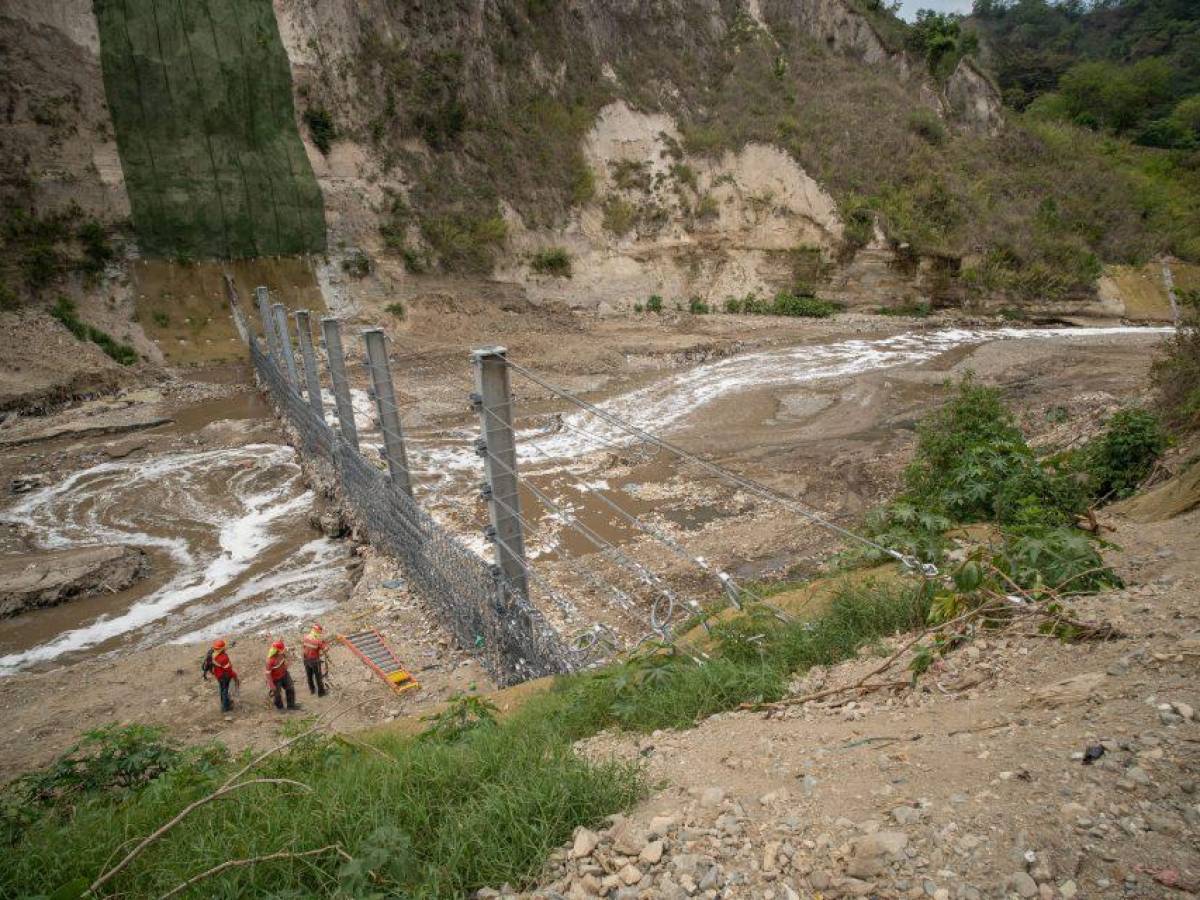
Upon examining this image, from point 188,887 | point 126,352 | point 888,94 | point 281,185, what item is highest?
point 888,94

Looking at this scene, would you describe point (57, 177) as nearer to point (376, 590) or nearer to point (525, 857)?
point (376, 590)

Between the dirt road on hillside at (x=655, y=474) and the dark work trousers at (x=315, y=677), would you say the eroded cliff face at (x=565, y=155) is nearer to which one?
the dirt road on hillside at (x=655, y=474)

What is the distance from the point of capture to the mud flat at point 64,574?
904 centimetres

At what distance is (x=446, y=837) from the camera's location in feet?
9.61

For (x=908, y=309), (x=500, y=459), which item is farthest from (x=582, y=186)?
(x=500, y=459)

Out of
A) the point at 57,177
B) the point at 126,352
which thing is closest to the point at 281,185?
the point at 57,177

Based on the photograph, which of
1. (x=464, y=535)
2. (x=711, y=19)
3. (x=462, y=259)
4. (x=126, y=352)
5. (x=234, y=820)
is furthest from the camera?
(x=711, y=19)

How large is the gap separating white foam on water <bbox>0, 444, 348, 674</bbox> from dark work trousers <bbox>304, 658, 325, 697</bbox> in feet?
7.59

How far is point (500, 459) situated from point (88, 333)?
19.7m

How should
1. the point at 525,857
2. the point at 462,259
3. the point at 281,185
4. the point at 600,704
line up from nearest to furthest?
the point at 525,857, the point at 600,704, the point at 281,185, the point at 462,259

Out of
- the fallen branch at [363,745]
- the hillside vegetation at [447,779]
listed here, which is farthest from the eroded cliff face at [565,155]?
the hillside vegetation at [447,779]

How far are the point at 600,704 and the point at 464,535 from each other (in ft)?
23.0

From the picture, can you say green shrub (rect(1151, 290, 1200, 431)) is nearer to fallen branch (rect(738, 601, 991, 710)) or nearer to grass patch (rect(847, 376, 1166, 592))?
grass patch (rect(847, 376, 1166, 592))

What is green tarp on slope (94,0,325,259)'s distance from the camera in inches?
838
